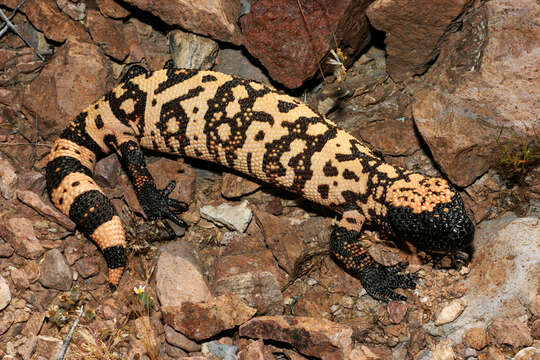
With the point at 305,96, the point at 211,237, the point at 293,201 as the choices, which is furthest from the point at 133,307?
the point at 305,96

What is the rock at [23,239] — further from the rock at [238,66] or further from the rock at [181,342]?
the rock at [238,66]

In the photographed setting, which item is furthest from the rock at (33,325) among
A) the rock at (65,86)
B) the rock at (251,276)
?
the rock at (65,86)

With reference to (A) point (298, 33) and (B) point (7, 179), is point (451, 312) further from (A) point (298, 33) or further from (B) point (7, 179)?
(B) point (7, 179)

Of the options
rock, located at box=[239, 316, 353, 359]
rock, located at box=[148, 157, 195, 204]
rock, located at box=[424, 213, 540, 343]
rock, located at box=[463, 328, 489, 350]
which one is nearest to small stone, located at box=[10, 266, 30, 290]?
rock, located at box=[148, 157, 195, 204]

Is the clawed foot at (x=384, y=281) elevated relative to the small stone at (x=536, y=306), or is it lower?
lower

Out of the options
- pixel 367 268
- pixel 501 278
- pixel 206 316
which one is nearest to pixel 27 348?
pixel 206 316

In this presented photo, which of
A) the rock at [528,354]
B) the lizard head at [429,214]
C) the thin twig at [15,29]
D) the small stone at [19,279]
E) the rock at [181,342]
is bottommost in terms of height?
the rock at [181,342]

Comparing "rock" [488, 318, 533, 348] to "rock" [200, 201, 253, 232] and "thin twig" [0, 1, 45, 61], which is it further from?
"thin twig" [0, 1, 45, 61]
